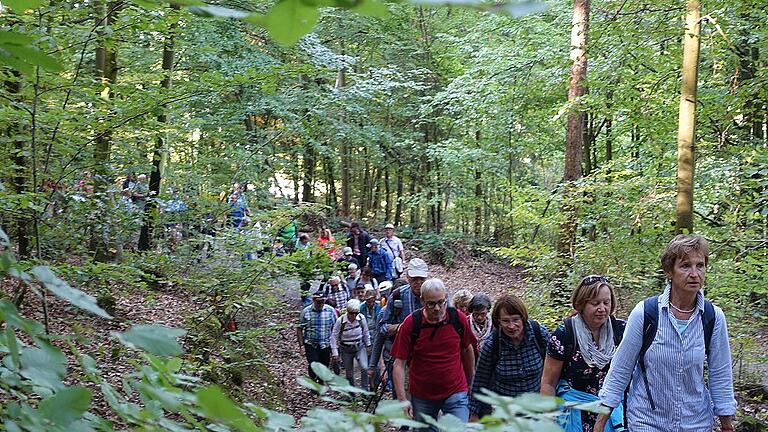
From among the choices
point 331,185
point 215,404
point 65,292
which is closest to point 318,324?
point 65,292

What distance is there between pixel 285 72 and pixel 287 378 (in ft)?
19.2

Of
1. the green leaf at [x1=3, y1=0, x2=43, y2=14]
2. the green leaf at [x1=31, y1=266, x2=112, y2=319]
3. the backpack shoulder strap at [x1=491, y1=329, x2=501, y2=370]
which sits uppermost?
the green leaf at [x1=3, y1=0, x2=43, y2=14]

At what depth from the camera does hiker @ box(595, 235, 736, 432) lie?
347 cm

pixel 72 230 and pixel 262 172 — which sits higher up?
pixel 262 172

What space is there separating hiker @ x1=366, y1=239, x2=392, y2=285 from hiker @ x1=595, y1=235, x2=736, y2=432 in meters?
10.6

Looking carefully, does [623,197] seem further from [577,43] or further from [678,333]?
[678,333]

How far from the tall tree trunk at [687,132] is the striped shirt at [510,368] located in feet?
11.0

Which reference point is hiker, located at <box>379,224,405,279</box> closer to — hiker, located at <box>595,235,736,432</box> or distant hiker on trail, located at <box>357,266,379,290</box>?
distant hiker on trail, located at <box>357,266,379,290</box>

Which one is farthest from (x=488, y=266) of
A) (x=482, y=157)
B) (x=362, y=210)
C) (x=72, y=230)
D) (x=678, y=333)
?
(x=678, y=333)

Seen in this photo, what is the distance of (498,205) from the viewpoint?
27141 mm

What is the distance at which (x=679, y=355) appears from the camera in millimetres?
3475

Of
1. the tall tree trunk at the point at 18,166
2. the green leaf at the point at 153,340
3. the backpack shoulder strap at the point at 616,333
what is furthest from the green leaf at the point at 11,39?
the tall tree trunk at the point at 18,166

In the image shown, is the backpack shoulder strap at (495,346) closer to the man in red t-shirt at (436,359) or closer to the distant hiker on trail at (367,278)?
the man in red t-shirt at (436,359)

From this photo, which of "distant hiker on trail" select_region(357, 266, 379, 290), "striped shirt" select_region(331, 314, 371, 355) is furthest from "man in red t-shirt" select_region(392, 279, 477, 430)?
"distant hiker on trail" select_region(357, 266, 379, 290)
